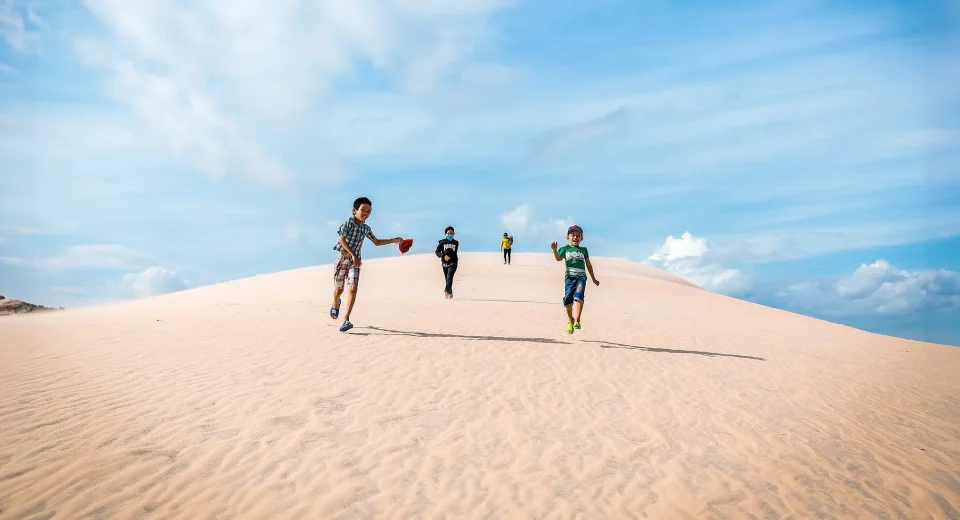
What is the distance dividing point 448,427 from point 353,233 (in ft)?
18.4

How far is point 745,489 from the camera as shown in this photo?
5.03 m

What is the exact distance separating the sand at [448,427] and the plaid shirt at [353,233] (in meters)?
1.92

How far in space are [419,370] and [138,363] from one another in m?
4.59

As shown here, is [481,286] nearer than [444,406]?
No

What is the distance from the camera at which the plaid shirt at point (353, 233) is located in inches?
414

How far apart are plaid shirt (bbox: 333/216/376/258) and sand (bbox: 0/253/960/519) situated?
6.29ft

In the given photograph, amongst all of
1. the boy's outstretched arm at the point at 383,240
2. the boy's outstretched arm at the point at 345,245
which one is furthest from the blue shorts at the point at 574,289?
the boy's outstretched arm at the point at 345,245

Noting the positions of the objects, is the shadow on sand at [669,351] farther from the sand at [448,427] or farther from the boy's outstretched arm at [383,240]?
the boy's outstretched arm at [383,240]

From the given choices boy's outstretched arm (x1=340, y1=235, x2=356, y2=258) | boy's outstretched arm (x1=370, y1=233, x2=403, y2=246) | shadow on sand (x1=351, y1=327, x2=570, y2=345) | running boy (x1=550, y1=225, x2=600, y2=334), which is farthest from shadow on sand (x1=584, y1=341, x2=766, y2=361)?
boy's outstretched arm (x1=340, y1=235, x2=356, y2=258)

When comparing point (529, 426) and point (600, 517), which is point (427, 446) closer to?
point (529, 426)

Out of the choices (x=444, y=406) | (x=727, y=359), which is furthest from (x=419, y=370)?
(x=727, y=359)

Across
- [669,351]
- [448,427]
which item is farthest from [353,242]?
[669,351]

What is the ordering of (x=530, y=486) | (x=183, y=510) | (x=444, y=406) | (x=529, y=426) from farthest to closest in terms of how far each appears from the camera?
(x=444, y=406)
(x=529, y=426)
(x=530, y=486)
(x=183, y=510)

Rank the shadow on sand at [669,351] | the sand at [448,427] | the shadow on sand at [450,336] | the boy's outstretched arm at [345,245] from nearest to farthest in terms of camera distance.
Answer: the sand at [448,427]
the boy's outstretched arm at [345,245]
the shadow on sand at [450,336]
the shadow on sand at [669,351]
